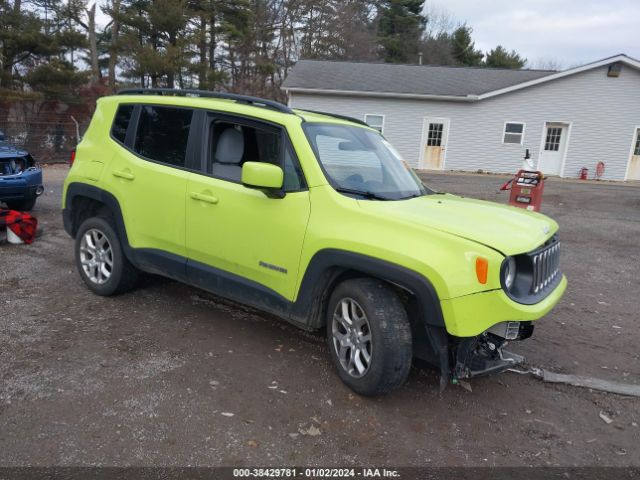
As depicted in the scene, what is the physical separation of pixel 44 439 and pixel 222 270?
165cm

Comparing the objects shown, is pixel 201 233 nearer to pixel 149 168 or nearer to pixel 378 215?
pixel 149 168

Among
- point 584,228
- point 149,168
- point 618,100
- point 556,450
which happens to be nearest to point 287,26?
point 618,100

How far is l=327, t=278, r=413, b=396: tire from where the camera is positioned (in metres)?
3.11

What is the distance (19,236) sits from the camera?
6.80 metres

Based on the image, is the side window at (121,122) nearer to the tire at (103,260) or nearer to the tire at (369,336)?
the tire at (103,260)

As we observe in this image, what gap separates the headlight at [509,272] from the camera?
296 cm

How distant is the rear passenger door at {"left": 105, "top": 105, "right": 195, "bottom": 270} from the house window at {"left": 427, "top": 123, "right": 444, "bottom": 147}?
19.0m

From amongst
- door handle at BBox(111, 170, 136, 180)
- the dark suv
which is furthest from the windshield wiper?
the dark suv

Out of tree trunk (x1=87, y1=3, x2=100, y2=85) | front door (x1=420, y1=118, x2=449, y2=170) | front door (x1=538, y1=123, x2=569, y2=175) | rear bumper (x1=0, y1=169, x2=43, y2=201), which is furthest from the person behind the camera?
tree trunk (x1=87, y1=3, x2=100, y2=85)

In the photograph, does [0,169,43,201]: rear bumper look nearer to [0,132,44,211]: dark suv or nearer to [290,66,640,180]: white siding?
[0,132,44,211]: dark suv

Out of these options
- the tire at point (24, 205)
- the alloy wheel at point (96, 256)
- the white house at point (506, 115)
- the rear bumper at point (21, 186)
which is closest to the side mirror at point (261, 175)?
the alloy wheel at point (96, 256)

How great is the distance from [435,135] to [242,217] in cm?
1977

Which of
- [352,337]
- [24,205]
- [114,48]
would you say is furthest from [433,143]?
[352,337]

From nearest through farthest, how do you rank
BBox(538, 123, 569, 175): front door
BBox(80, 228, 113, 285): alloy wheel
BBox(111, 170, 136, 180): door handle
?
BBox(111, 170, 136, 180): door handle
BBox(80, 228, 113, 285): alloy wheel
BBox(538, 123, 569, 175): front door
